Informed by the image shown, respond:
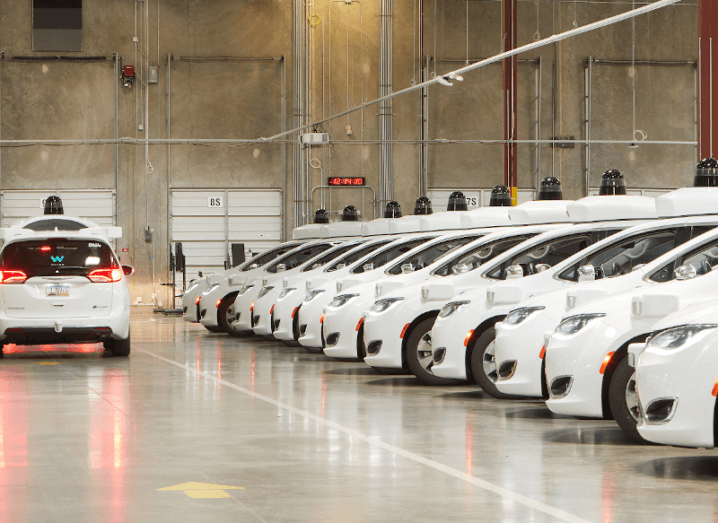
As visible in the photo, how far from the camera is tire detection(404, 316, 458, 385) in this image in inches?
433

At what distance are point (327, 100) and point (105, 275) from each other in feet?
55.8

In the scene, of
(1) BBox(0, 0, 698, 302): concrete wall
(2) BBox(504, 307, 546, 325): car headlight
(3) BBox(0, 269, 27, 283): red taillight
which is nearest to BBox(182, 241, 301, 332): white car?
(3) BBox(0, 269, 27, 283): red taillight

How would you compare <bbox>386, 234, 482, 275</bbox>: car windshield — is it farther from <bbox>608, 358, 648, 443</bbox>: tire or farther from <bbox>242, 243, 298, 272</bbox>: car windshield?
<bbox>608, 358, 648, 443</bbox>: tire

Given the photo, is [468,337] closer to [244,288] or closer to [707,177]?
[707,177]

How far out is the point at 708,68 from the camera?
1505 cm

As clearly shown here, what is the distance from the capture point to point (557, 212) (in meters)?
11.6

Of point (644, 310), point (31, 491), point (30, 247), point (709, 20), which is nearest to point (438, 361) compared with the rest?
point (644, 310)

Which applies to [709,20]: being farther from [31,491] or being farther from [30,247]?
[31,491]

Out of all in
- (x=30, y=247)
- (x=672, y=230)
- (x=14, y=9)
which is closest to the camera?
(x=672, y=230)

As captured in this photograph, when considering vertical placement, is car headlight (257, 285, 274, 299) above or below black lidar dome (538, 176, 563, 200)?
below

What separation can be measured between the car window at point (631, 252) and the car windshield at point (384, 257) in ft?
17.5

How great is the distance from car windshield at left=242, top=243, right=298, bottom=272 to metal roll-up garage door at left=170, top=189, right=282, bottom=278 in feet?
A: 35.4

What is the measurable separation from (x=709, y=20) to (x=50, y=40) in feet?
63.4

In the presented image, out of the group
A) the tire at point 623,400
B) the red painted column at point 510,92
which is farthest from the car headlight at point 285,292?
the red painted column at point 510,92
